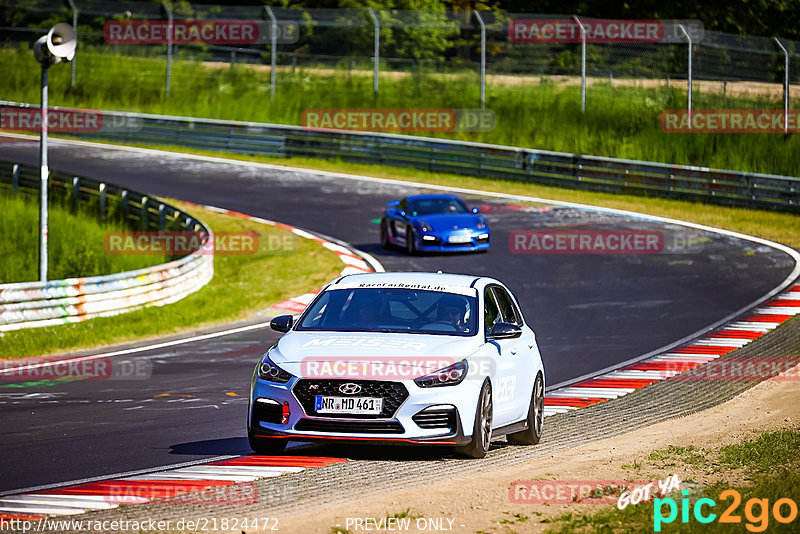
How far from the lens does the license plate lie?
9109 millimetres

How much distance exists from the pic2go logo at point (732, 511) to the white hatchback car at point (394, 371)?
76.3 inches

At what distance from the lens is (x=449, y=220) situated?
1011 inches

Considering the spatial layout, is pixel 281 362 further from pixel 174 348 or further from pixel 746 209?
pixel 746 209

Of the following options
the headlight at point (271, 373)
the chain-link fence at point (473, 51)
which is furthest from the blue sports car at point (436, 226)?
the headlight at point (271, 373)

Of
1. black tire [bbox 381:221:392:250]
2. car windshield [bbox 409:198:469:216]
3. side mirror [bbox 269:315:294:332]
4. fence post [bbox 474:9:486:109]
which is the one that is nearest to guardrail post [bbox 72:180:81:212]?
black tire [bbox 381:221:392:250]

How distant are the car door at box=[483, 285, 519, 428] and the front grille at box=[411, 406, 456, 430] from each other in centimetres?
67

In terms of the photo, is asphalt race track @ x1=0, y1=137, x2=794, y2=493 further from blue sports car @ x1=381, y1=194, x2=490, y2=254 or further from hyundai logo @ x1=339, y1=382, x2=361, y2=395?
hyundai logo @ x1=339, y1=382, x2=361, y2=395

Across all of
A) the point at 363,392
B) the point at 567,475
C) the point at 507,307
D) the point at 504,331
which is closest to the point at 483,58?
the point at 507,307

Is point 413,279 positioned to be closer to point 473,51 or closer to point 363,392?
point 363,392

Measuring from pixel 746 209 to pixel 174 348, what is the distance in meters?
18.4

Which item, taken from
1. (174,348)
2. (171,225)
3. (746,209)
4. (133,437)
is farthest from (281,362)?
(746,209)

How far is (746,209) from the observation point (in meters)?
31.5

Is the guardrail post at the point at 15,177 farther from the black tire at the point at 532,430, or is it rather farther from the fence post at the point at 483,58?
the black tire at the point at 532,430

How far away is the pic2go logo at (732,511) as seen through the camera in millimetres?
7418
